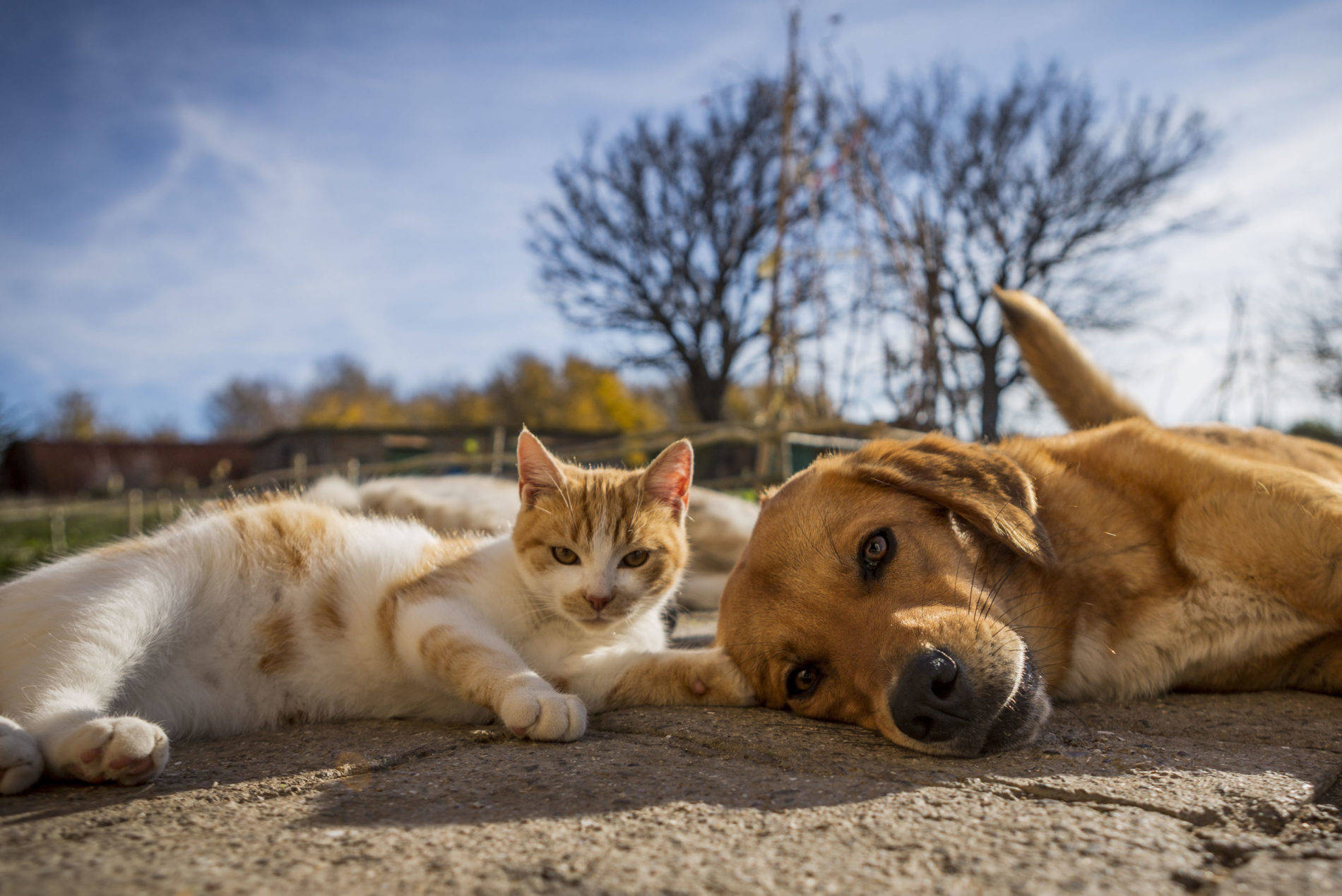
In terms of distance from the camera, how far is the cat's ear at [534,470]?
316 centimetres

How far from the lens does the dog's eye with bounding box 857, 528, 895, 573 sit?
2.36 m

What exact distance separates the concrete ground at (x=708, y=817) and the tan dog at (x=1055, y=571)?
31 centimetres

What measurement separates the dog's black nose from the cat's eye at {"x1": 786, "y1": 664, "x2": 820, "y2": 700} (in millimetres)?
458

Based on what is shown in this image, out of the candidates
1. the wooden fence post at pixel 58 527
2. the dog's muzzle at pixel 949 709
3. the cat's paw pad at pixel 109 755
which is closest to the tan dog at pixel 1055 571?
the dog's muzzle at pixel 949 709

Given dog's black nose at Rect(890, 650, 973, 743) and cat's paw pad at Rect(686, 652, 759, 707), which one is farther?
cat's paw pad at Rect(686, 652, 759, 707)

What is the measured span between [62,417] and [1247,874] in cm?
5717

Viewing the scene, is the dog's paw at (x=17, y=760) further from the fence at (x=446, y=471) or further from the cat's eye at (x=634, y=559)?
the cat's eye at (x=634, y=559)

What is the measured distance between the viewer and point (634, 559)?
316 cm

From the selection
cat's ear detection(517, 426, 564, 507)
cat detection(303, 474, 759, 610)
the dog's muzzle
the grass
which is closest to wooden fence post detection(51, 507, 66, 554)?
the grass

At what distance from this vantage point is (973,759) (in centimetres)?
192

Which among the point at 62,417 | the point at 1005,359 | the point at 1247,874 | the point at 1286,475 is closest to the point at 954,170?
the point at 1005,359

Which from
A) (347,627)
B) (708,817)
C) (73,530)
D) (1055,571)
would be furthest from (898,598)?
(73,530)

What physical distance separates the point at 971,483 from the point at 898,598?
19.7 inches

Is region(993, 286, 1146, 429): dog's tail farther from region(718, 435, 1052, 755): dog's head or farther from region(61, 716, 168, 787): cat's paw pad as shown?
region(61, 716, 168, 787): cat's paw pad
